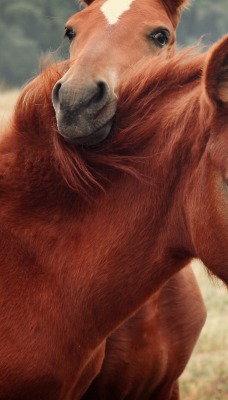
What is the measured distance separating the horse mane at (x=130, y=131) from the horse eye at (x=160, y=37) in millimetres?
1910

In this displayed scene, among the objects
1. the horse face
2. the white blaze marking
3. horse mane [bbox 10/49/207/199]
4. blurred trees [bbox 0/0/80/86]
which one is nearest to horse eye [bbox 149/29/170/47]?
the horse face

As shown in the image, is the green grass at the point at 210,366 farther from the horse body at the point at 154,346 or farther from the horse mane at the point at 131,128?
the horse mane at the point at 131,128

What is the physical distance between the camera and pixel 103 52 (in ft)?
16.3

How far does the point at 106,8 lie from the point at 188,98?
224cm

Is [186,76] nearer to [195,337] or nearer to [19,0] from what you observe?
[195,337]

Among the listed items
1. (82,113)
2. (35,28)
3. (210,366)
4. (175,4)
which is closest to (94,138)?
(82,113)

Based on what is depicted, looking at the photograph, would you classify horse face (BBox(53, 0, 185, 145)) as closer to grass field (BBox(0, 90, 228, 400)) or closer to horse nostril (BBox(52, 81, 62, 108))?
horse nostril (BBox(52, 81, 62, 108))

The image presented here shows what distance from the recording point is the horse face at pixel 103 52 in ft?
12.4

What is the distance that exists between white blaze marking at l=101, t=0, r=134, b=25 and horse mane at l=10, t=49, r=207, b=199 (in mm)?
1742

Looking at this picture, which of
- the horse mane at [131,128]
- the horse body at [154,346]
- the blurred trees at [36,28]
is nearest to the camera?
the horse mane at [131,128]

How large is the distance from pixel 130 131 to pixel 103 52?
1422 millimetres

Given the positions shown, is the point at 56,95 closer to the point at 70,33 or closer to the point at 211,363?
the point at 70,33

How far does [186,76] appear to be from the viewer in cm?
361

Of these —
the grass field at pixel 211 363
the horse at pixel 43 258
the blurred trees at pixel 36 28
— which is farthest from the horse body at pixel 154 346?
the blurred trees at pixel 36 28
